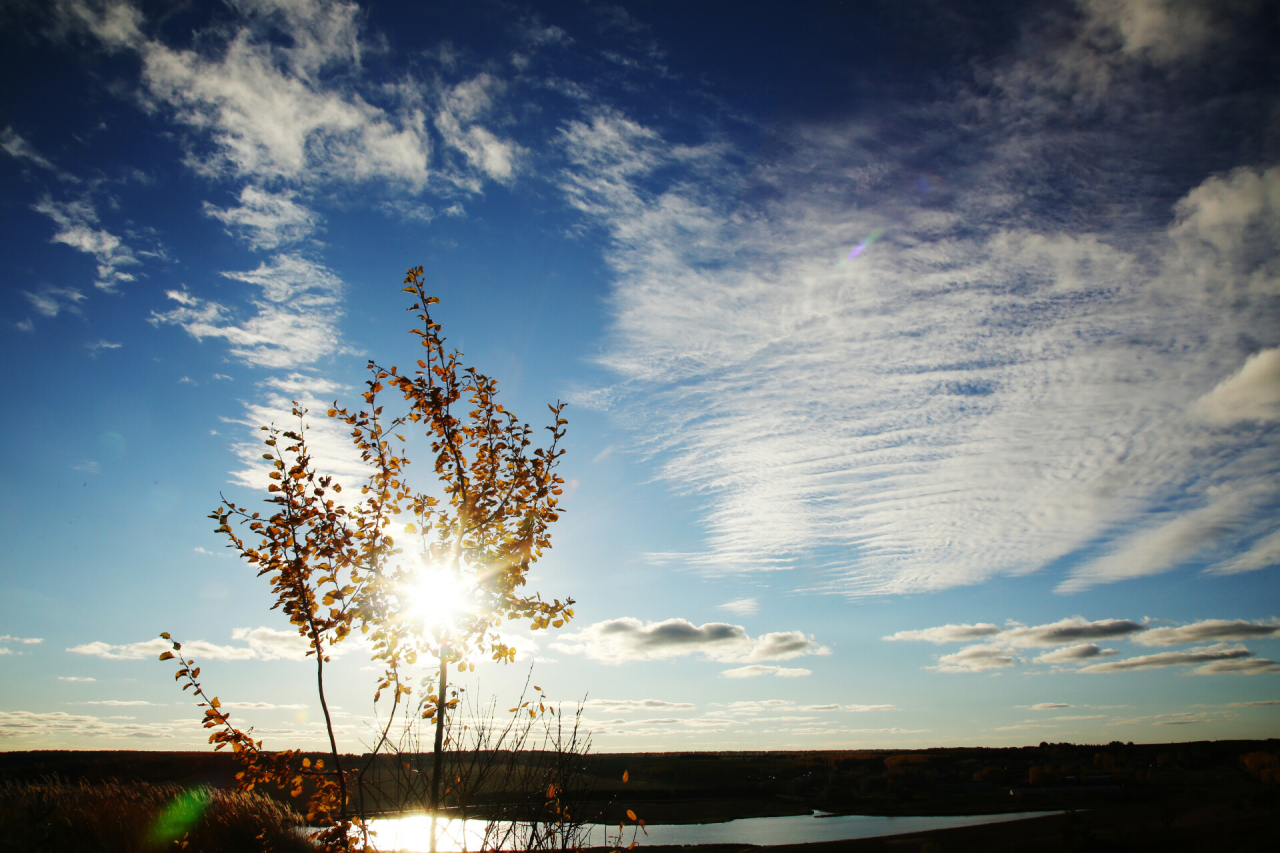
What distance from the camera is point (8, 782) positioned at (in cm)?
1402

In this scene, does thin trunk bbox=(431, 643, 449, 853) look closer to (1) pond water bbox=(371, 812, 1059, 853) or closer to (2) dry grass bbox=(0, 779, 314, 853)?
(2) dry grass bbox=(0, 779, 314, 853)

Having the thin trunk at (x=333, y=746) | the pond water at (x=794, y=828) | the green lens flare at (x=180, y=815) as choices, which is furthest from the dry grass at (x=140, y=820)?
the pond water at (x=794, y=828)

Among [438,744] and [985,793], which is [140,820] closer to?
[438,744]

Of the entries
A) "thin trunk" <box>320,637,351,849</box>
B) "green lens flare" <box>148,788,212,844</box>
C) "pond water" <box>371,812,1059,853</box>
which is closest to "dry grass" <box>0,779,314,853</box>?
"green lens flare" <box>148,788,212,844</box>

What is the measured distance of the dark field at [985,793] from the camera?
40.7 meters

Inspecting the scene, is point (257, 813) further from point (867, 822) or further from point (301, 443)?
point (867, 822)

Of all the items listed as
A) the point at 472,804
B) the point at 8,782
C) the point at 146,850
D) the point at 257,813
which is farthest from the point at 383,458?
the point at 8,782

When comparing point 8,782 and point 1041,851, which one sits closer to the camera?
point 8,782

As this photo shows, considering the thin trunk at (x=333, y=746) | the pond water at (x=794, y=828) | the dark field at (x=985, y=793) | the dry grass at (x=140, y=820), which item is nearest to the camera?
the thin trunk at (x=333, y=746)

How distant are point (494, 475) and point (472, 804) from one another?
2968 millimetres

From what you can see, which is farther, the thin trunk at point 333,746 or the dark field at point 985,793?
the dark field at point 985,793

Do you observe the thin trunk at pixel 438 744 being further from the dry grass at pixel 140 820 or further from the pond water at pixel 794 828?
the pond water at pixel 794 828

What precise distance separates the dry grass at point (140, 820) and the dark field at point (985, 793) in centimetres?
245

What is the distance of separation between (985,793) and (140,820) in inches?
4160
